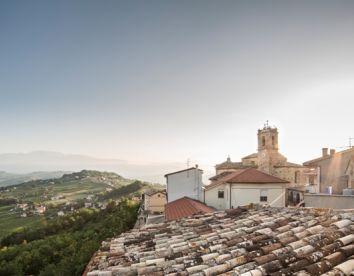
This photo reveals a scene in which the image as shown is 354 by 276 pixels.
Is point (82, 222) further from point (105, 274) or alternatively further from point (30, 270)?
point (105, 274)

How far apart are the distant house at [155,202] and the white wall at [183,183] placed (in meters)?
13.2

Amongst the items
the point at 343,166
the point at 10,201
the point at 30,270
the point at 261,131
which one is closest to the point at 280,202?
the point at 343,166

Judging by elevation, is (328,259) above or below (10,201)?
above

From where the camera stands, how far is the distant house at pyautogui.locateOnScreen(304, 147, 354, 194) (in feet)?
59.3

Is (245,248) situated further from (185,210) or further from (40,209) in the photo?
(40,209)

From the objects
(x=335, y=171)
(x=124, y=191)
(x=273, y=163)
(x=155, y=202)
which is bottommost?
(x=124, y=191)

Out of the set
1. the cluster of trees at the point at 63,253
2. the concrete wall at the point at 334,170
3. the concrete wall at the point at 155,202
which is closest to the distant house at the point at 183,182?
the cluster of trees at the point at 63,253

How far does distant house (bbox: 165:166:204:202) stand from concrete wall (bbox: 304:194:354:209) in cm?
1289

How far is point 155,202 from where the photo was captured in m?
40.6

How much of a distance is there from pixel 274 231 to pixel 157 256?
2034mm

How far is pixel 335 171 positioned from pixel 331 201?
23.9 ft

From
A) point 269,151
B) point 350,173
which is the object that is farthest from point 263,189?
point 269,151

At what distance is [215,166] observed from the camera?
138 feet

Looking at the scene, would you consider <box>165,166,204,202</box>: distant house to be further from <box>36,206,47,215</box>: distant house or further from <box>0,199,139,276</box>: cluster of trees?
<box>36,206,47,215</box>: distant house
